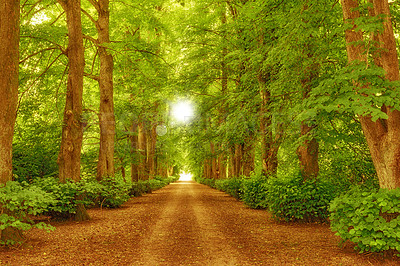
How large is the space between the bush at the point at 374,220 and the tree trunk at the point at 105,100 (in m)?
11.8

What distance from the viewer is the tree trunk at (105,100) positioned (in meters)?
15.5

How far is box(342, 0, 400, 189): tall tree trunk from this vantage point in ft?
21.2

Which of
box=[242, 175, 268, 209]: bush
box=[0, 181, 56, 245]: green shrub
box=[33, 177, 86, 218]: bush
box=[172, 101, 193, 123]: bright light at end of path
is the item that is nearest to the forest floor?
box=[33, 177, 86, 218]: bush

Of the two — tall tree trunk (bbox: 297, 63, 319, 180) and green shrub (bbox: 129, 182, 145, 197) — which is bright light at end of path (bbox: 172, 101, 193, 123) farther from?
tall tree trunk (bbox: 297, 63, 319, 180)

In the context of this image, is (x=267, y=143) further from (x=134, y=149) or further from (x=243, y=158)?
(x=134, y=149)

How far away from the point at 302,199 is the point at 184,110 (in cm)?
1270

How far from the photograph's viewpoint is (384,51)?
6676 millimetres

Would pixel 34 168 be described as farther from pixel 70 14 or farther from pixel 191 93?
pixel 191 93

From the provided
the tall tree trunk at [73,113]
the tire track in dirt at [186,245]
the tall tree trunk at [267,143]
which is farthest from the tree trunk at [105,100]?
the tall tree trunk at [267,143]

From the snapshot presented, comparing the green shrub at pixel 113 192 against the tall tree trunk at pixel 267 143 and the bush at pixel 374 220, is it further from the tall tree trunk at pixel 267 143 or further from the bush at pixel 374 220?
the bush at pixel 374 220

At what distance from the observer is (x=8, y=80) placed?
7078 mm

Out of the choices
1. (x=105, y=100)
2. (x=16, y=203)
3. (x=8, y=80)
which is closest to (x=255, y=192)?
(x=105, y=100)

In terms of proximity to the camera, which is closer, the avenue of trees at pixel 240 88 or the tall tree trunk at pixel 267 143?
the avenue of trees at pixel 240 88

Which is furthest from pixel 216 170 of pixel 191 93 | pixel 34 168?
pixel 34 168
